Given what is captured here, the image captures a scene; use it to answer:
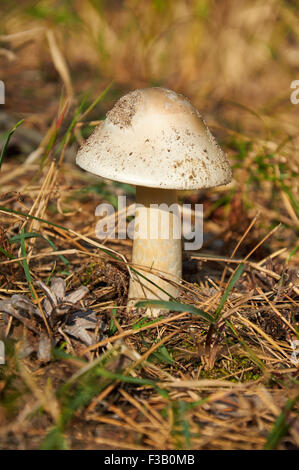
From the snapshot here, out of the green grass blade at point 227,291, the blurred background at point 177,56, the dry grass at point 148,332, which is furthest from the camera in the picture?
the blurred background at point 177,56

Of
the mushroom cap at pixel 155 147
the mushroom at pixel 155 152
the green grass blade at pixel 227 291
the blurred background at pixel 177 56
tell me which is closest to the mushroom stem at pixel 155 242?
the mushroom at pixel 155 152

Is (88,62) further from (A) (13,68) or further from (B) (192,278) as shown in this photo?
(B) (192,278)

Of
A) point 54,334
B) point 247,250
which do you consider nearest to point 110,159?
point 54,334

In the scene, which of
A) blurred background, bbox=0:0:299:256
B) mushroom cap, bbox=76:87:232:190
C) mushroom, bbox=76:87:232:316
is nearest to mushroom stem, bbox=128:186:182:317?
mushroom, bbox=76:87:232:316

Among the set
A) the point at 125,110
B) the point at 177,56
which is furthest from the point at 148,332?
the point at 177,56

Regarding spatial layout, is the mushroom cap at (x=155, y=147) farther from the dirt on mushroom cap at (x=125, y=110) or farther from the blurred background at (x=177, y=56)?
the blurred background at (x=177, y=56)

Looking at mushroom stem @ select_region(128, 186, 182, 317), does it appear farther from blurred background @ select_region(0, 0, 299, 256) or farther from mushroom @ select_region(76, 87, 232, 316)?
blurred background @ select_region(0, 0, 299, 256)

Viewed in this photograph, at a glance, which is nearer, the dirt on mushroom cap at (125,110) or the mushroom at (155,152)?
the mushroom at (155,152)

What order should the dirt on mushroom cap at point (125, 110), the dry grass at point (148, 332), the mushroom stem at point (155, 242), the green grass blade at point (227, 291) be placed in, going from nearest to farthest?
the dry grass at point (148, 332), the green grass blade at point (227, 291), the dirt on mushroom cap at point (125, 110), the mushroom stem at point (155, 242)

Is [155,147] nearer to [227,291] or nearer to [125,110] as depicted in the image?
[125,110]

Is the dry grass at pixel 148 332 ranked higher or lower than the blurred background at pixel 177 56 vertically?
lower
